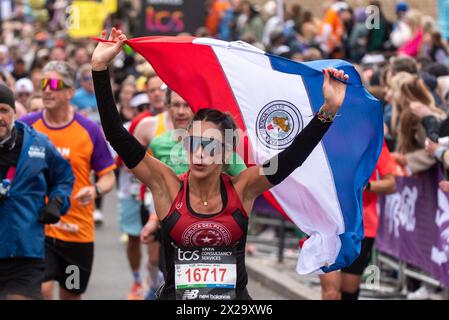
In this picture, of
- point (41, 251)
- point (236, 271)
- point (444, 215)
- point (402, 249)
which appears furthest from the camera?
point (402, 249)

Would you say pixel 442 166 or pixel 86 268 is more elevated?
pixel 442 166

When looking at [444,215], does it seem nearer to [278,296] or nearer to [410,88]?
[410,88]

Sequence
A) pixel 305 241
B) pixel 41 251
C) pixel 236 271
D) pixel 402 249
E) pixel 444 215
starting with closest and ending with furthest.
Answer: pixel 236 271 < pixel 305 241 < pixel 41 251 < pixel 444 215 < pixel 402 249

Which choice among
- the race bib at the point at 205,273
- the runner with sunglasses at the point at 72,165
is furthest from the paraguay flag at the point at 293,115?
the runner with sunglasses at the point at 72,165

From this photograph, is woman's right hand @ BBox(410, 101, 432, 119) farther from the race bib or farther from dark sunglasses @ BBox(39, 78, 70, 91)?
the race bib

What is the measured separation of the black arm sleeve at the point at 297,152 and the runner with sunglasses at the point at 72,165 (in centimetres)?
340

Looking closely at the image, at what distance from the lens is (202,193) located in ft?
19.4

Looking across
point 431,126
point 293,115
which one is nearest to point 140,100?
point 431,126

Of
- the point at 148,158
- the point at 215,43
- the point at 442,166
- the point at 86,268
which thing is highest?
the point at 215,43

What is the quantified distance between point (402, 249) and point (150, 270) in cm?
252

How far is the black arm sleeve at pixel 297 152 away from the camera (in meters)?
5.68

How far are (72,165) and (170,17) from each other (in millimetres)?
10616

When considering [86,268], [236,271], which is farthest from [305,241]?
[86,268]

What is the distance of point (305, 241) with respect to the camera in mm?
6379
